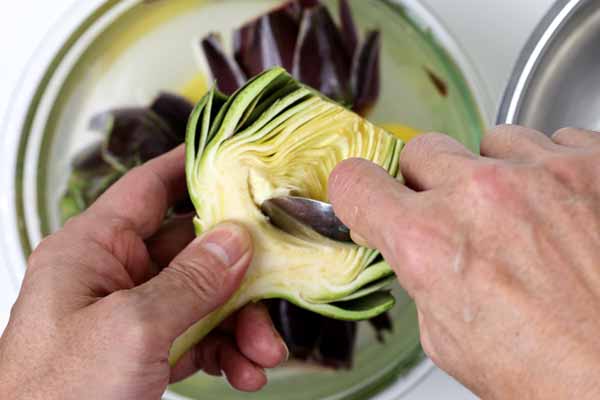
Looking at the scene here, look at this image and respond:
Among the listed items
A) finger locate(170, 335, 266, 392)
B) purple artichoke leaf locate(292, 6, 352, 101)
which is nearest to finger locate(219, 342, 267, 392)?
finger locate(170, 335, 266, 392)

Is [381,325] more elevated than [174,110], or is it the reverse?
[174,110]

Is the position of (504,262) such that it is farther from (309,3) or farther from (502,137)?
(309,3)

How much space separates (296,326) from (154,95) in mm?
345

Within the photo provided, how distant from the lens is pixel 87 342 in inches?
21.1

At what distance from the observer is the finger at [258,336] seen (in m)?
0.72

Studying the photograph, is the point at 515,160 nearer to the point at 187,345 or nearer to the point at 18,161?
the point at 187,345

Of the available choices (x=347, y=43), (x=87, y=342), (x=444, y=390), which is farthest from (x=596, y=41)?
(x=87, y=342)

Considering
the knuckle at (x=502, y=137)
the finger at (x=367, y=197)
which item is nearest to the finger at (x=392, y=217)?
the finger at (x=367, y=197)

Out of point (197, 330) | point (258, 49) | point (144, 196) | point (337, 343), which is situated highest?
point (258, 49)

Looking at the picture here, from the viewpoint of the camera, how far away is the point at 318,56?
79cm

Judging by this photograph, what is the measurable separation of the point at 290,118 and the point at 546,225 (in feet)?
0.81

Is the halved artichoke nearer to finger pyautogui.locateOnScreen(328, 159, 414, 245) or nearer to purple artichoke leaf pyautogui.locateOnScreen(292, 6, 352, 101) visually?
finger pyautogui.locateOnScreen(328, 159, 414, 245)

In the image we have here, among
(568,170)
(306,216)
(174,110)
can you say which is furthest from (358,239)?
(174,110)

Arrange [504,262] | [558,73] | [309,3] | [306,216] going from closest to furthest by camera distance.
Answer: [504,262] → [306,216] → [558,73] → [309,3]
